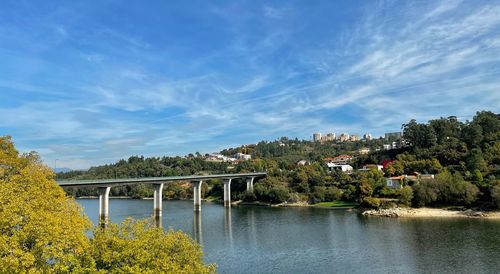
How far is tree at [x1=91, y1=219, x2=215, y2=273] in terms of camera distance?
722 inches

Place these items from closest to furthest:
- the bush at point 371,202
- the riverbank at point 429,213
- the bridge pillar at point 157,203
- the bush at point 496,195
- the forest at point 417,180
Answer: the riverbank at point 429,213
the bush at point 496,195
the forest at point 417,180
the bush at point 371,202
the bridge pillar at point 157,203

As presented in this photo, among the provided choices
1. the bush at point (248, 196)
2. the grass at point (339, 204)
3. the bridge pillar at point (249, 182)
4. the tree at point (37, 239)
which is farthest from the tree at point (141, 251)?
the bridge pillar at point (249, 182)

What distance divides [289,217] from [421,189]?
79.5 ft

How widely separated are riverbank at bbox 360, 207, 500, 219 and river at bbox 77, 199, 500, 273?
11.8 ft

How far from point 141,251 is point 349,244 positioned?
1327 inches

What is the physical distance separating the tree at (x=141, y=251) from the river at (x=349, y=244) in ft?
52.8

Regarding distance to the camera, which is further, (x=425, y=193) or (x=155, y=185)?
(x=155, y=185)

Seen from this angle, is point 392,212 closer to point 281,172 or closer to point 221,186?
point 281,172

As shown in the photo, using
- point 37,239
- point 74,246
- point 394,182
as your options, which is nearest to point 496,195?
point 394,182

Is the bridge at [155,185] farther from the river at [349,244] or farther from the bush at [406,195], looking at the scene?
the bush at [406,195]

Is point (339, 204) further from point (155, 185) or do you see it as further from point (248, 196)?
point (155, 185)

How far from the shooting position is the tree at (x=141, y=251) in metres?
18.3

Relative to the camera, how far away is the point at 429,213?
229 feet

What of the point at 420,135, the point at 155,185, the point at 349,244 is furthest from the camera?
the point at 420,135
